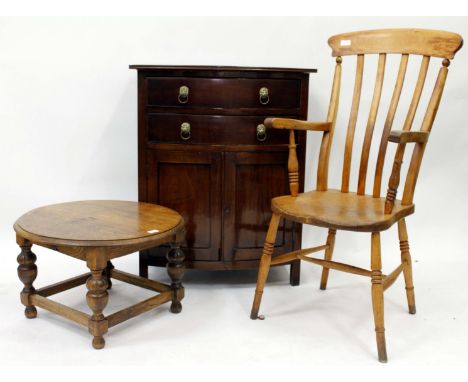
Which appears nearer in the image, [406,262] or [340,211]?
[340,211]

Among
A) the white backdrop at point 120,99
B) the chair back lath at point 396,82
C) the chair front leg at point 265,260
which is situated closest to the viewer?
the chair back lath at point 396,82

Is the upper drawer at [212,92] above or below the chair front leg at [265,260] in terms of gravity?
above

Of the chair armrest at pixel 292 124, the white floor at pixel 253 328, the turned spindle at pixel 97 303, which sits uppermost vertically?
the chair armrest at pixel 292 124

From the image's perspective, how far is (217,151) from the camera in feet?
9.63

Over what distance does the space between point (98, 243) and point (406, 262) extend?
1.45 metres

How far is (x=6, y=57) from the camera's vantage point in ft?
11.8

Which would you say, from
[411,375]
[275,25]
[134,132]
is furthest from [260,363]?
[275,25]

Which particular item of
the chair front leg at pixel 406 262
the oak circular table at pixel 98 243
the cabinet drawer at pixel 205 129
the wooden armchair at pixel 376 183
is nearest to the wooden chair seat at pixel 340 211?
the wooden armchair at pixel 376 183

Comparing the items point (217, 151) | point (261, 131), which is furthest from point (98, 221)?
point (261, 131)

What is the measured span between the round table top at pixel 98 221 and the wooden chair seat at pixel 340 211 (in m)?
0.53

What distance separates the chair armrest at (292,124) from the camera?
267 centimetres

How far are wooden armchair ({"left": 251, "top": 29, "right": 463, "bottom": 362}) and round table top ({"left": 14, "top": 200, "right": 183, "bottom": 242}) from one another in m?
0.54

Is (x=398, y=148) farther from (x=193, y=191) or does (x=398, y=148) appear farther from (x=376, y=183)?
(x=193, y=191)

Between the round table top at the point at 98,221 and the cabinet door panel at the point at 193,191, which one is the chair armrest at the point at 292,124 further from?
the round table top at the point at 98,221
